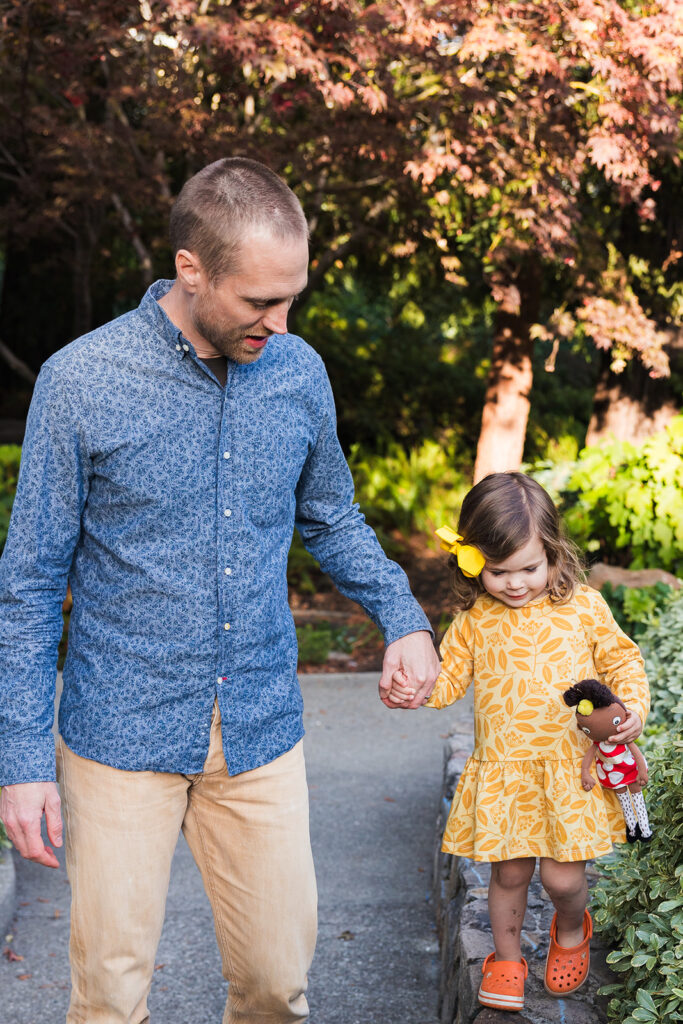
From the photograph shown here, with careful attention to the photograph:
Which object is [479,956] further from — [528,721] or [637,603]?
[637,603]

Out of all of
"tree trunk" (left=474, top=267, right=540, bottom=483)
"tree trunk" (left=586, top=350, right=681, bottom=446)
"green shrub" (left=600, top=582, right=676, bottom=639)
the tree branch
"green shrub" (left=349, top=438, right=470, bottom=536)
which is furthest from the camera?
"green shrub" (left=349, top=438, right=470, bottom=536)

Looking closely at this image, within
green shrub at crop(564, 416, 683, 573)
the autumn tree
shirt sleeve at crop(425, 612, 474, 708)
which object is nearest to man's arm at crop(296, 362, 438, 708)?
shirt sleeve at crop(425, 612, 474, 708)

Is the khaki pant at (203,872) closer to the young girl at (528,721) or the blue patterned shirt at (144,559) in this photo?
the blue patterned shirt at (144,559)

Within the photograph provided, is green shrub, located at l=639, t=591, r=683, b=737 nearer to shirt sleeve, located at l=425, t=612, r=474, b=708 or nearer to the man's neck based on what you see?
shirt sleeve, located at l=425, t=612, r=474, b=708

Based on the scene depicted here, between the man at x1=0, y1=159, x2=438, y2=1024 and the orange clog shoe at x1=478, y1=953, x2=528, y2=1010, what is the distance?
0.44 metres

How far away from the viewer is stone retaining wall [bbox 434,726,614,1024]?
2.47 meters

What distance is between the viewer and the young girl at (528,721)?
247 centimetres

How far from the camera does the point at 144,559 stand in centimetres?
214

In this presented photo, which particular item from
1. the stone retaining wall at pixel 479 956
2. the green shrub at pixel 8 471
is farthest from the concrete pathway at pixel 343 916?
the green shrub at pixel 8 471

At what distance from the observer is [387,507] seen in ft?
30.3

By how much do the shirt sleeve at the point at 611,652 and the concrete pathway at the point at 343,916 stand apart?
4.57ft

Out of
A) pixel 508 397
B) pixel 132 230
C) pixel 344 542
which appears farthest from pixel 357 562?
pixel 508 397

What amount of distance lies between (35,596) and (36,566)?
0.21ft

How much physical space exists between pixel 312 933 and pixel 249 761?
16.8 inches
